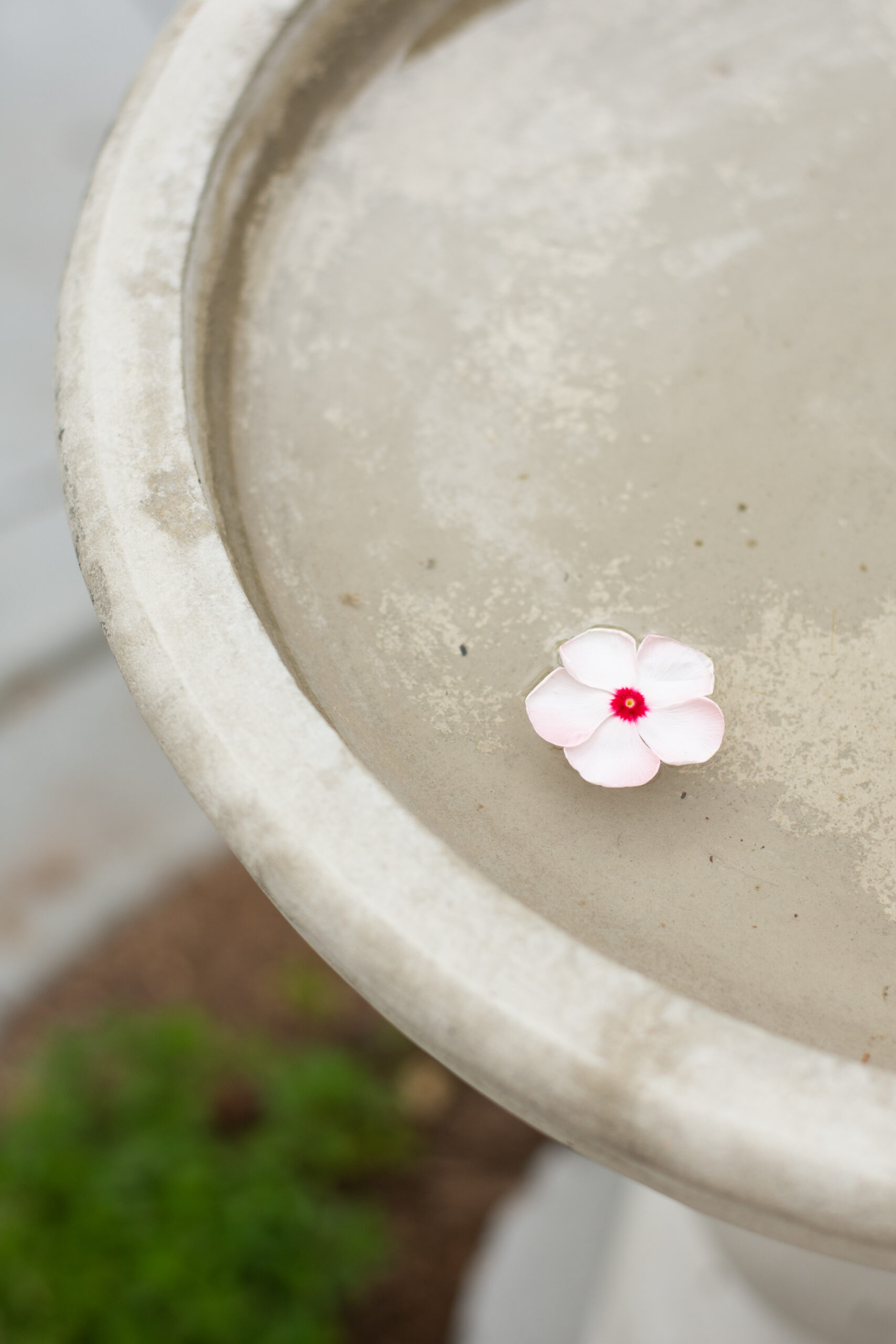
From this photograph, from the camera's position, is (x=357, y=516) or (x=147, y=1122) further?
(x=147, y=1122)

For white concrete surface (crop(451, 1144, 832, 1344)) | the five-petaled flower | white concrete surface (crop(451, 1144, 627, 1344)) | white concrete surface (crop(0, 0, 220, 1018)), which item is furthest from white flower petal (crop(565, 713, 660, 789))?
white concrete surface (crop(0, 0, 220, 1018))

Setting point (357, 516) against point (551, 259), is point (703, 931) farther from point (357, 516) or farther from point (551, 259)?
point (551, 259)

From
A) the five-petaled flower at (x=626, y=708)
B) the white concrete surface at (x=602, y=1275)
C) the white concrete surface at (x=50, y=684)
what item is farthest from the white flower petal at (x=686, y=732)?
the white concrete surface at (x=50, y=684)

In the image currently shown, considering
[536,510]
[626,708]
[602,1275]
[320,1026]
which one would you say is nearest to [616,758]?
[626,708]

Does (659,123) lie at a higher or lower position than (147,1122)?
higher

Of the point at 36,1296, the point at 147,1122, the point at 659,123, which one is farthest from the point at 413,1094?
the point at 659,123

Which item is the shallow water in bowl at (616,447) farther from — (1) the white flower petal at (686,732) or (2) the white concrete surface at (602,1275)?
(2) the white concrete surface at (602,1275)

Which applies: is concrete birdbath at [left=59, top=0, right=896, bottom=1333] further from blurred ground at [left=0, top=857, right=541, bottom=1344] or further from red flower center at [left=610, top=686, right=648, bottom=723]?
blurred ground at [left=0, top=857, right=541, bottom=1344]
